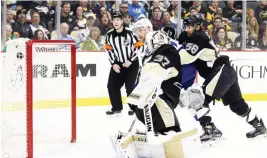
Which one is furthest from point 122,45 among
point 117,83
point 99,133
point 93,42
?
point 99,133

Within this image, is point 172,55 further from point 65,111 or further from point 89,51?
point 89,51

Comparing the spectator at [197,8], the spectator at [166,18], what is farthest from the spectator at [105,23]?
the spectator at [197,8]

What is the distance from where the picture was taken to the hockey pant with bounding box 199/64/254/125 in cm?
411

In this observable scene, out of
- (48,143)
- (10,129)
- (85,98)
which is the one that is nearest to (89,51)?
(85,98)

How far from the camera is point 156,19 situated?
286 inches

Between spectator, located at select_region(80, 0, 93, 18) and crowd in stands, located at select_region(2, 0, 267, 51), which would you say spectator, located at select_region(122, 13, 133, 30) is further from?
spectator, located at select_region(80, 0, 93, 18)

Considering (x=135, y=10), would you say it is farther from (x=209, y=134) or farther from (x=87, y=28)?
(x=209, y=134)

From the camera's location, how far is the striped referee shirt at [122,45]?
571 cm

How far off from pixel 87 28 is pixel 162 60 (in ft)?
12.6

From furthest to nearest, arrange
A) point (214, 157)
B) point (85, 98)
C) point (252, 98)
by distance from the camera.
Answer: point (252, 98) → point (85, 98) → point (214, 157)

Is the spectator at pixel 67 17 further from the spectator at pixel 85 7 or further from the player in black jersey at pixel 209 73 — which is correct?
the player in black jersey at pixel 209 73

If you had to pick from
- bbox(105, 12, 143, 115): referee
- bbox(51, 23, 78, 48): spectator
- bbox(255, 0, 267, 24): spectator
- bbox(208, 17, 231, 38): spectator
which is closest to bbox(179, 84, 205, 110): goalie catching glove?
bbox(105, 12, 143, 115): referee

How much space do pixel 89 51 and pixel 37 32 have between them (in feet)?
2.29

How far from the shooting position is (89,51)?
658 centimetres
